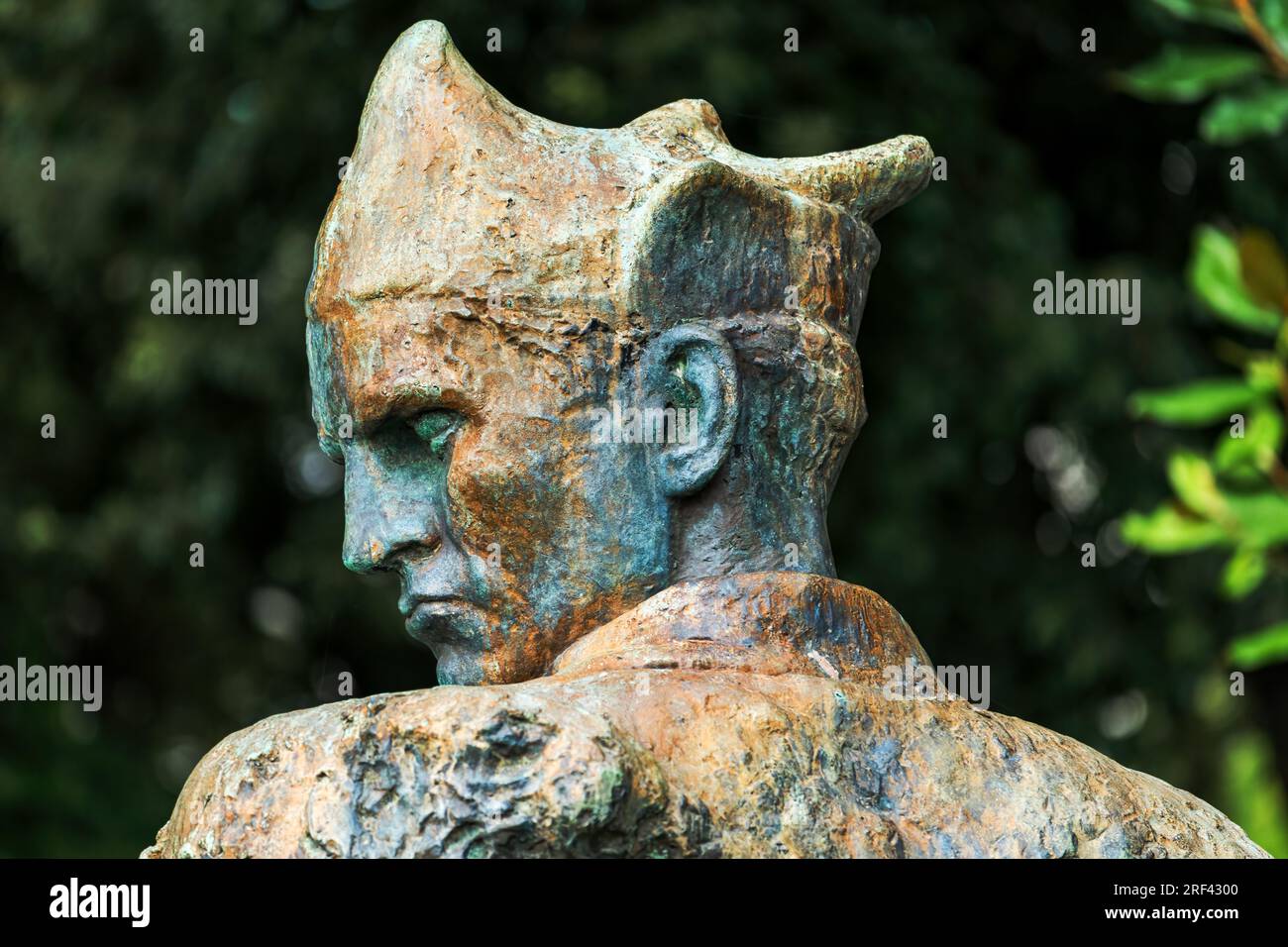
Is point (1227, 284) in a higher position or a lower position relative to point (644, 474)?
higher

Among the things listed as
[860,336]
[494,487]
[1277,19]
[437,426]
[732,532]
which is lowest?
[732,532]

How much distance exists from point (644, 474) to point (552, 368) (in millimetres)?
294

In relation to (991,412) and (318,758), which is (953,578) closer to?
(991,412)

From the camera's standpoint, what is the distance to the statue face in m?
4.55

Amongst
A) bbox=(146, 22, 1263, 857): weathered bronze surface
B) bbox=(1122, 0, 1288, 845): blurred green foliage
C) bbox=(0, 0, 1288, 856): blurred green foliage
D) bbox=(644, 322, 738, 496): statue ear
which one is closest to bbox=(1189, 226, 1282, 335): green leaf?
bbox=(1122, 0, 1288, 845): blurred green foliage

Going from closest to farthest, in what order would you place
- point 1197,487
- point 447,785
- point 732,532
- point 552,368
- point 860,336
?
point 1197,487, point 447,785, point 552,368, point 732,532, point 860,336

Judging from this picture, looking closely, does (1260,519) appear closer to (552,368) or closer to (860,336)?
(552,368)

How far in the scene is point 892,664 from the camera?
4645 mm

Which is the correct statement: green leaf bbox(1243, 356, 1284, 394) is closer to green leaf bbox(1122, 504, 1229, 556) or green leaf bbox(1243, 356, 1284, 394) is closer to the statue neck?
green leaf bbox(1122, 504, 1229, 556)

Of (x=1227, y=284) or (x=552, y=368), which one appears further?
(x=552, y=368)

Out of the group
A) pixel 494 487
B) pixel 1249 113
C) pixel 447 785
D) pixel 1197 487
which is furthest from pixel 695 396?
pixel 1197 487

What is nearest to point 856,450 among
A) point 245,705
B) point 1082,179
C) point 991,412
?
point 991,412

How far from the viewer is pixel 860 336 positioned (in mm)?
8586

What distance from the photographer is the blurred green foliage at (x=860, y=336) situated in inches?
330
